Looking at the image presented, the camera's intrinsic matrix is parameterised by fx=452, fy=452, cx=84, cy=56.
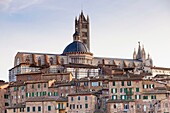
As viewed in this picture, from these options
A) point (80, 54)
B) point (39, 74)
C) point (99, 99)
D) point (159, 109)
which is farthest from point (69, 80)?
point (80, 54)

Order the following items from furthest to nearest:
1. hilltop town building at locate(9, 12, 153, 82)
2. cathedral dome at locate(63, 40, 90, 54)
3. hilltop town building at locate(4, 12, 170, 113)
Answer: cathedral dome at locate(63, 40, 90, 54) < hilltop town building at locate(9, 12, 153, 82) < hilltop town building at locate(4, 12, 170, 113)

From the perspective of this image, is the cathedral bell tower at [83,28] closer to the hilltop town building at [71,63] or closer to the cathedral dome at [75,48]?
the hilltop town building at [71,63]

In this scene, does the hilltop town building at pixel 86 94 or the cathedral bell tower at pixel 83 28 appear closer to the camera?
the hilltop town building at pixel 86 94

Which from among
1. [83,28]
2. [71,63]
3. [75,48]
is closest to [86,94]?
[71,63]

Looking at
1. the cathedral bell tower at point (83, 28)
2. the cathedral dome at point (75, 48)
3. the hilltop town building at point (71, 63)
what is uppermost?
the cathedral bell tower at point (83, 28)

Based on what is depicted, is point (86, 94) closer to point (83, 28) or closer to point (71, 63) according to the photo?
point (71, 63)

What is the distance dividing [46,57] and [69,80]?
2847 cm

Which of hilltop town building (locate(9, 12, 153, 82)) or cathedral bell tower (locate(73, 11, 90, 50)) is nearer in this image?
hilltop town building (locate(9, 12, 153, 82))

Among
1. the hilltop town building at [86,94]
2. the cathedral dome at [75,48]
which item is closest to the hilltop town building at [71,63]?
the cathedral dome at [75,48]

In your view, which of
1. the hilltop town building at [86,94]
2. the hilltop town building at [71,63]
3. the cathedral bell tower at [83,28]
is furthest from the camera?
the cathedral bell tower at [83,28]

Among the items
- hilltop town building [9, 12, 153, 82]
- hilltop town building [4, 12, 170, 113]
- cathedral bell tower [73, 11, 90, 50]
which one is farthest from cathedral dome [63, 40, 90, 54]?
cathedral bell tower [73, 11, 90, 50]

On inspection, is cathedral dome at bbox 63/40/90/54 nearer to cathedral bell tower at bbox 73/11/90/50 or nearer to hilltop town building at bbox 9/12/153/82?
hilltop town building at bbox 9/12/153/82

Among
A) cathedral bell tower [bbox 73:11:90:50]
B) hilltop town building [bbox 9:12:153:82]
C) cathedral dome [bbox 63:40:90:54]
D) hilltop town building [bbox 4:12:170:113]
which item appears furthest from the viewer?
cathedral bell tower [bbox 73:11:90:50]

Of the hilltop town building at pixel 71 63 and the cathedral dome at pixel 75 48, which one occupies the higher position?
the cathedral dome at pixel 75 48
